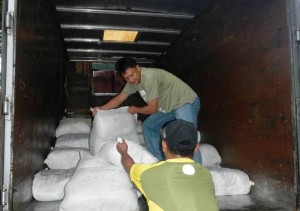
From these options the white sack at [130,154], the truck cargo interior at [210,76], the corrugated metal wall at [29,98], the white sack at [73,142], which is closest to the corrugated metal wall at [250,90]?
the truck cargo interior at [210,76]

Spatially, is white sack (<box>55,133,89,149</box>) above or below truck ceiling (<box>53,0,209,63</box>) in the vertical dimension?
below

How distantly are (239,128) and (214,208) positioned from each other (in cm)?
142

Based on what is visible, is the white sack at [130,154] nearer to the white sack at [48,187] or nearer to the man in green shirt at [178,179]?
the white sack at [48,187]

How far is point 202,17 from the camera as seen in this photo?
3.44 m

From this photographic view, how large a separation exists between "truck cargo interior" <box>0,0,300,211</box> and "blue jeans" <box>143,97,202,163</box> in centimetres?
33

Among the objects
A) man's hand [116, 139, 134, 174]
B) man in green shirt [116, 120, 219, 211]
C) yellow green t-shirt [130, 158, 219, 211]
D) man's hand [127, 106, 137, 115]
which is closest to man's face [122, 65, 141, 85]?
man's hand [127, 106, 137, 115]

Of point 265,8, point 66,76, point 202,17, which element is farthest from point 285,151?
point 66,76

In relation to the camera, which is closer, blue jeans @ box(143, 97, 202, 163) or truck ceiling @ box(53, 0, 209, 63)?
blue jeans @ box(143, 97, 202, 163)

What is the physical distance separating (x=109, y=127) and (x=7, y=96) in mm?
1150

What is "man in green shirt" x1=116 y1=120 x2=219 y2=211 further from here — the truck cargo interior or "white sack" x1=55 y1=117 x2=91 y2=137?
"white sack" x1=55 y1=117 x2=91 y2=137

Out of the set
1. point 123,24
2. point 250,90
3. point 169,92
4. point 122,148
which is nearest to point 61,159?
point 122,148

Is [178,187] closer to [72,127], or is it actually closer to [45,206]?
[45,206]

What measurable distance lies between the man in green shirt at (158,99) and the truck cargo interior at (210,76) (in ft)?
1.30

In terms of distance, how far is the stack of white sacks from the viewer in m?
1.83
